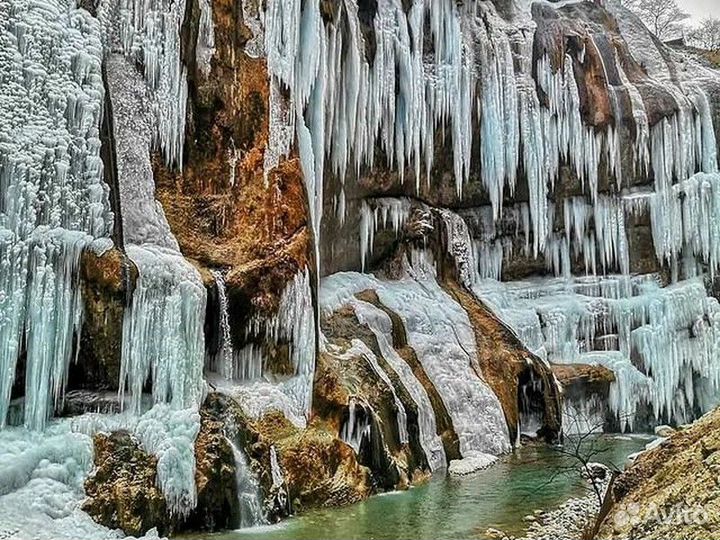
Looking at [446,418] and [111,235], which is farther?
[446,418]


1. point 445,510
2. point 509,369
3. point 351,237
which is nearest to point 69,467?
point 445,510

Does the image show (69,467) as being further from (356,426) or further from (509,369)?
(509,369)

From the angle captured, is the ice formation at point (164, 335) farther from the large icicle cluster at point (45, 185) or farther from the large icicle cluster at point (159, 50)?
the large icicle cluster at point (159, 50)

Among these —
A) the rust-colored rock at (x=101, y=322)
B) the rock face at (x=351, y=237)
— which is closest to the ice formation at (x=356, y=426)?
the rock face at (x=351, y=237)

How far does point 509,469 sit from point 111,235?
682 centimetres

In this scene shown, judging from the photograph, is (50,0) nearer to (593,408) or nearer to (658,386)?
(593,408)

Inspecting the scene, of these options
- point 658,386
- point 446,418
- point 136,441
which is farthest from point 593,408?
point 136,441

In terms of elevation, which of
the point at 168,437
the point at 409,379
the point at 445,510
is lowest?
the point at 445,510

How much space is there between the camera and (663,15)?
32.4 m

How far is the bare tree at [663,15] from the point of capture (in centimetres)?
3209

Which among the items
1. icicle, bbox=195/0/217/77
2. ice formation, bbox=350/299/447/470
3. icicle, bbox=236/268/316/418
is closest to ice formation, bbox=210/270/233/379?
icicle, bbox=236/268/316/418

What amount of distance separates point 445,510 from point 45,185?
5605mm

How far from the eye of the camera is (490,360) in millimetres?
14484

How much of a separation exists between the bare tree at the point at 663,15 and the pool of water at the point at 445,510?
25674 mm
